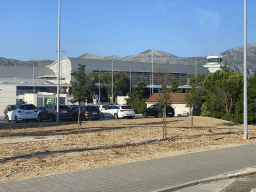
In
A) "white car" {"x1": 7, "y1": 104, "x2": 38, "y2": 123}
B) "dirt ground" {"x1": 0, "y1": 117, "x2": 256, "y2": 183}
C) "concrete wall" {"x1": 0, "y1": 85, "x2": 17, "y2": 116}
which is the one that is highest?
"concrete wall" {"x1": 0, "y1": 85, "x2": 17, "y2": 116}

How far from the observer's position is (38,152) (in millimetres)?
12211

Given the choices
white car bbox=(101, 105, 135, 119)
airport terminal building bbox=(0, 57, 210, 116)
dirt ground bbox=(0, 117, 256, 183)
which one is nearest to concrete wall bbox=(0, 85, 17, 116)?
white car bbox=(101, 105, 135, 119)

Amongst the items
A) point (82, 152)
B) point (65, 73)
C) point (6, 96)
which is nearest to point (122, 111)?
point (6, 96)

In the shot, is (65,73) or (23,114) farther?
(65,73)

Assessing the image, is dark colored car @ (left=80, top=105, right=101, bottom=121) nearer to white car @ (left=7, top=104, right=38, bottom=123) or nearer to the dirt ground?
white car @ (left=7, top=104, right=38, bottom=123)

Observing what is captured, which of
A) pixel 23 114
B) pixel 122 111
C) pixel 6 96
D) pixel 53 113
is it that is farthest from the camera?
pixel 6 96

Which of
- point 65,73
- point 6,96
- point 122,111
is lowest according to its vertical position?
point 122,111

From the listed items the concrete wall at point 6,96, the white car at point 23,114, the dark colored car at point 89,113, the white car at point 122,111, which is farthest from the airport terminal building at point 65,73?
the white car at point 23,114

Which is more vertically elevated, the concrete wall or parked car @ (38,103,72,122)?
the concrete wall

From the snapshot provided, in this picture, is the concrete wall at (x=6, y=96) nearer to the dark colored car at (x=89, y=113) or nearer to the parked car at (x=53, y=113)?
the parked car at (x=53, y=113)

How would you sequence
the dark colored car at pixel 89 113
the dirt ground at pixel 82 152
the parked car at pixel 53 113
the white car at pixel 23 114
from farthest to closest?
the dark colored car at pixel 89 113 < the parked car at pixel 53 113 < the white car at pixel 23 114 < the dirt ground at pixel 82 152

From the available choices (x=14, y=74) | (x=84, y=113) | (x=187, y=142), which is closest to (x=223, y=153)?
(x=187, y=142)

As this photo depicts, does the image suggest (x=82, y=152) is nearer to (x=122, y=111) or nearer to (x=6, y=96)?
(x=122, y=111)

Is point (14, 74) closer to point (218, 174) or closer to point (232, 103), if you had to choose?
point (232, 103)
